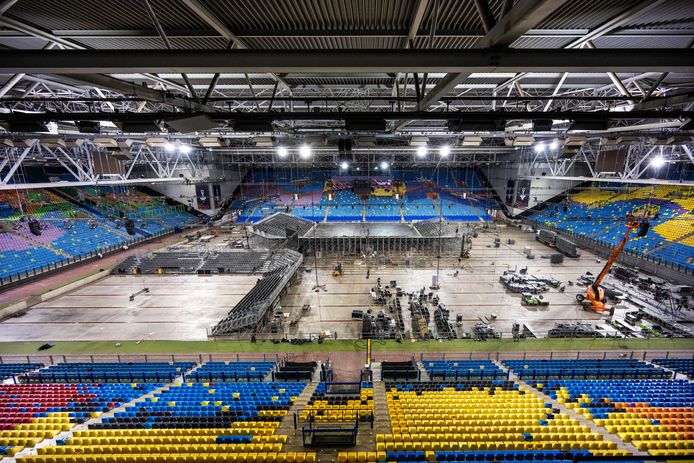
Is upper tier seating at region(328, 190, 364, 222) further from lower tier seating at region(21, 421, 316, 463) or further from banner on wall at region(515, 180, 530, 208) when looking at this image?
lower tier seating at region(21, 421, 316, 463)

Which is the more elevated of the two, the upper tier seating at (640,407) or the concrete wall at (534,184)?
the concrete wall at (534,184)

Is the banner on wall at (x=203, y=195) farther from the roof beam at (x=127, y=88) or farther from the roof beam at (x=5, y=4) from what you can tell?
the roof beam at (x=5, y=4)

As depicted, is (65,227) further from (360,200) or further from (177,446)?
(177,446)

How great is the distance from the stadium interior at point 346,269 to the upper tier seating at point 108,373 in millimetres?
90

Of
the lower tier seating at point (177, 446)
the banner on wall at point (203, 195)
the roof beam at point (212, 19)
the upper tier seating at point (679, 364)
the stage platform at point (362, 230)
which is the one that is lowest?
the upper tier seating at point (679, 364)

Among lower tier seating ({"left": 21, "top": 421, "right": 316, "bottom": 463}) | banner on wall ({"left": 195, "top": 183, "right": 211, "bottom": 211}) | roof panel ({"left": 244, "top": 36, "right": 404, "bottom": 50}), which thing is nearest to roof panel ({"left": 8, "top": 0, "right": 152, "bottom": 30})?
roof panel ({"left": 244, "top": 36, "right": 404, "bottom": 50})

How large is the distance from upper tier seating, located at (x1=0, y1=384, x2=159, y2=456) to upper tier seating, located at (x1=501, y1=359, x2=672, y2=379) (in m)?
13.9

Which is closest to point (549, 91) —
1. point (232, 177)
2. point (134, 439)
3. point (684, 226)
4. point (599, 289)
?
point (599, 289)

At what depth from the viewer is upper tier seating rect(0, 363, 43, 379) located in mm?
11227

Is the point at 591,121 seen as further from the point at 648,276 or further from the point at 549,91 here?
the point at 648,276

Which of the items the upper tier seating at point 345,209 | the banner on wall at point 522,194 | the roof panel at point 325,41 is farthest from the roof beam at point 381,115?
the banner on wall at point 522,194

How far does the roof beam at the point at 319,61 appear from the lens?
3365 millimetres

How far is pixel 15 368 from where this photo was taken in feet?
38.0

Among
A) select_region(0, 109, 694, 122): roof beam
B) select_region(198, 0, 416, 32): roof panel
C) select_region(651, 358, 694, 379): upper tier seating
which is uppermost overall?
select_region(198, 0, 416, 32): roof panel
